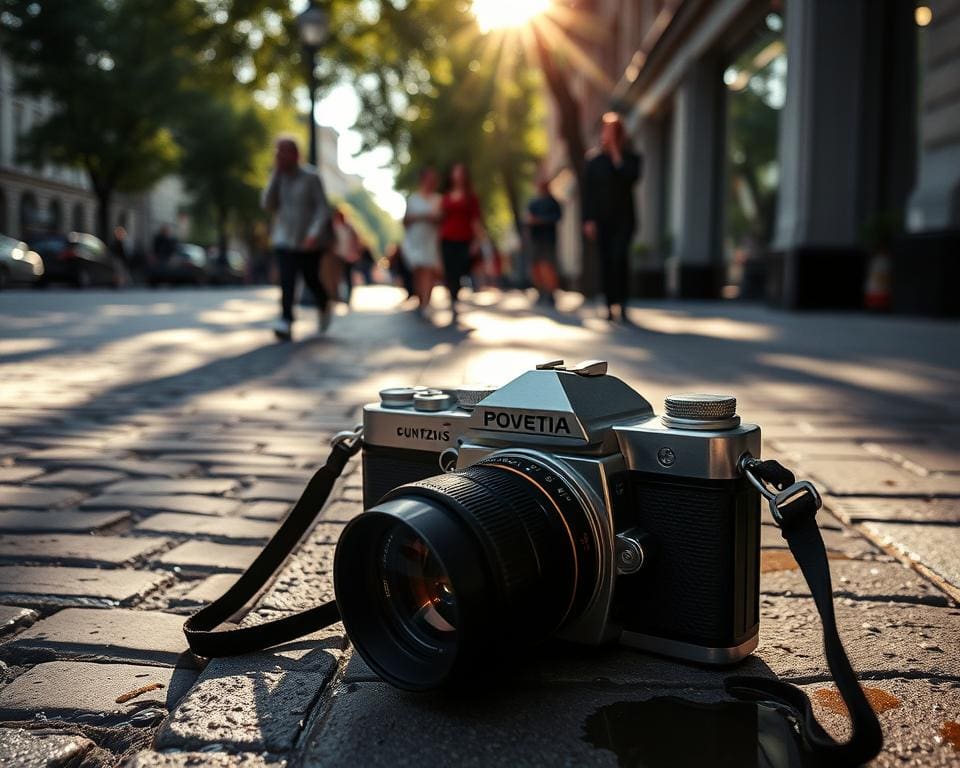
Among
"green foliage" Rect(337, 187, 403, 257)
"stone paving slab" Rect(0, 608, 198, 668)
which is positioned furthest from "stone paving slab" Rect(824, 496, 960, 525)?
"green foliage" Rect(337, 187, 403, 257)

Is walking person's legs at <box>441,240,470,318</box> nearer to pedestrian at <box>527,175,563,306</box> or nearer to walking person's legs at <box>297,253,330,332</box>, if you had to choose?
pedestrian at <box>527,175,563,306</box>

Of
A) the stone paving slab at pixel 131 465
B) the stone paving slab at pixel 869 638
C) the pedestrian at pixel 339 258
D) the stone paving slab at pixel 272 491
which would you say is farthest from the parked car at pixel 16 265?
the stone paving slab at pixel 869 638

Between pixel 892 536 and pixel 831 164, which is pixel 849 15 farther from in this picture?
pixel 892 536

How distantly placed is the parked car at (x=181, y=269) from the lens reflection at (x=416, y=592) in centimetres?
3207

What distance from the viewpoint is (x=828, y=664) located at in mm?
1425

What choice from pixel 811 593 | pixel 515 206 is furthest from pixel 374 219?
pixel 811 593

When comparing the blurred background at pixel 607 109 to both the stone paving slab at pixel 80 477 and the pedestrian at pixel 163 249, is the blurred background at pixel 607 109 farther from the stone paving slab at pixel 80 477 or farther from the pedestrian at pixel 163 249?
the stone paving slab at pixel 80 477

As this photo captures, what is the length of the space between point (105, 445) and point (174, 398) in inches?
55.0

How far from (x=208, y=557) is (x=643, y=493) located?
1195 mm

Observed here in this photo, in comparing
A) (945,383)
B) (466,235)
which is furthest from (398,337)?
(945,383)

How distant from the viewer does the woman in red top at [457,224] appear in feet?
40.6

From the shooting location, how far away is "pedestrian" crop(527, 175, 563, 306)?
14.1m

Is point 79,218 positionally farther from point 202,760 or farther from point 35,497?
point 202,760

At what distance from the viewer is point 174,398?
5203mm
